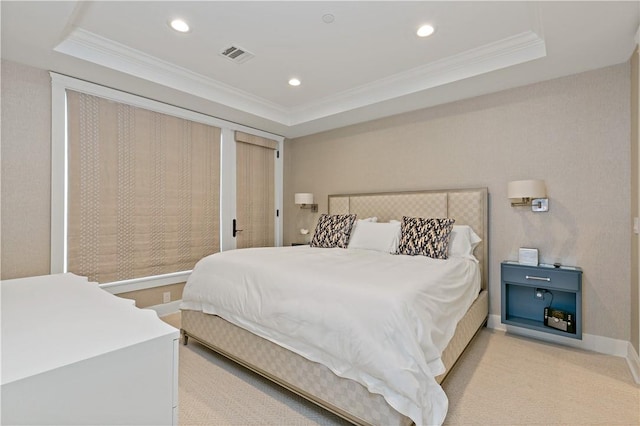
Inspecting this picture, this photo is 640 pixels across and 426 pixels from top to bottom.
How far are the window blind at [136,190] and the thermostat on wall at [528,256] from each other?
3.60 meters

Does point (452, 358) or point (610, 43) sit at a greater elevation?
Result: point (610, 43)

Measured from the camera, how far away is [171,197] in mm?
3713

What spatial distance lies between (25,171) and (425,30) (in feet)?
12.0

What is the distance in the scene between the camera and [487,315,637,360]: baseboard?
2.64 metres

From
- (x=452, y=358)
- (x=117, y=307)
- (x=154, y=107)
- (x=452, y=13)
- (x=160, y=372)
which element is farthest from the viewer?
(x=154, y=107)

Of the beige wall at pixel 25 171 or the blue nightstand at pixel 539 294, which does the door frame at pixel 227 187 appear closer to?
the beige wall at pixel 25 171

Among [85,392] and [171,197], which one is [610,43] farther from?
[171,197]

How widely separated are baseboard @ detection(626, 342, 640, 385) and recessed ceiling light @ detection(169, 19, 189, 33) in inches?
169

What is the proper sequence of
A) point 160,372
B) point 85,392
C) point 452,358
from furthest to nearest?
point 452,358 < point 160,372 < point 85,392

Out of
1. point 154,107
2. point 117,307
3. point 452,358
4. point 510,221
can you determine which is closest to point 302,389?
point 452,358

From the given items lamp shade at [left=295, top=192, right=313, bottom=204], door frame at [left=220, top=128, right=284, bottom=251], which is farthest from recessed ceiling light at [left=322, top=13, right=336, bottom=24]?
lamp shade at [left=295, top=192, right=313, bottom=204]

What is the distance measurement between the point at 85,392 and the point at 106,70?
289 cm

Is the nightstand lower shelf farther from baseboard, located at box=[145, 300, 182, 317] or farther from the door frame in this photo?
baseboard, located at box=[145, 300, 182, 317]

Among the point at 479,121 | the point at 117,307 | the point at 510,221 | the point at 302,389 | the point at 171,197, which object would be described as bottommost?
the point at 302,389
